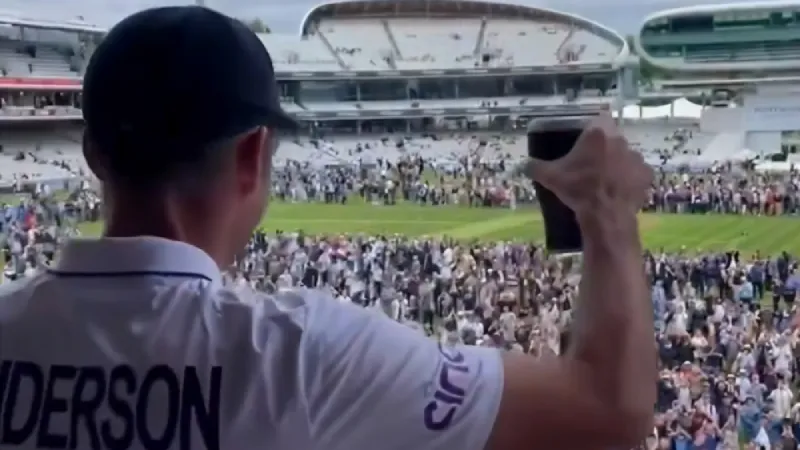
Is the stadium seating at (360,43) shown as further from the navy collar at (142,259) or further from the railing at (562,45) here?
the navy collar at (142,259)

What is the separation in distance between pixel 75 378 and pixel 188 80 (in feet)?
0.52

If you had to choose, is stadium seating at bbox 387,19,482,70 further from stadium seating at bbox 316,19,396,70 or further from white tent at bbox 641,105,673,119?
white tent at bbox 641,105,673,119

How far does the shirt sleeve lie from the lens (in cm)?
49

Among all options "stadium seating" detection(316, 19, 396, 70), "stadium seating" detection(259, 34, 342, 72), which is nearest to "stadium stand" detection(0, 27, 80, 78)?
"stadium seating" detection(259, 34, 342, 72)

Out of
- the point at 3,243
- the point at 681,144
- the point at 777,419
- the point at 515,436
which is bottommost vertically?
the point at 777,419

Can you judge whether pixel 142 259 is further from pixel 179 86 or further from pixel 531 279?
pixel 531 279

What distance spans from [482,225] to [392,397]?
3.54 metres

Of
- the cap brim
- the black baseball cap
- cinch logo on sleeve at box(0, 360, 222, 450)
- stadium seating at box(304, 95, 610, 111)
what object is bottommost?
stadium seating at box(304, 95, 610, 111)

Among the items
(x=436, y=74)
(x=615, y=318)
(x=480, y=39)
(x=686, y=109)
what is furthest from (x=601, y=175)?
(x=436, y=74)

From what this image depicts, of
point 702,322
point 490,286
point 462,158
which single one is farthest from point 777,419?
point 462,158

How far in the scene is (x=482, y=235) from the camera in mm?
4125

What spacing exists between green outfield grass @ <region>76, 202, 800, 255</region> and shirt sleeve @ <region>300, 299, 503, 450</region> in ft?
7.43

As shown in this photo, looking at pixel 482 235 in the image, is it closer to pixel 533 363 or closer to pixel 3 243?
pixel 3 243

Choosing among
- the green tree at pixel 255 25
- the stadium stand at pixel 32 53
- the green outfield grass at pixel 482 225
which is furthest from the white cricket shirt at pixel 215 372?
the stadium stand at pixel 32 53
